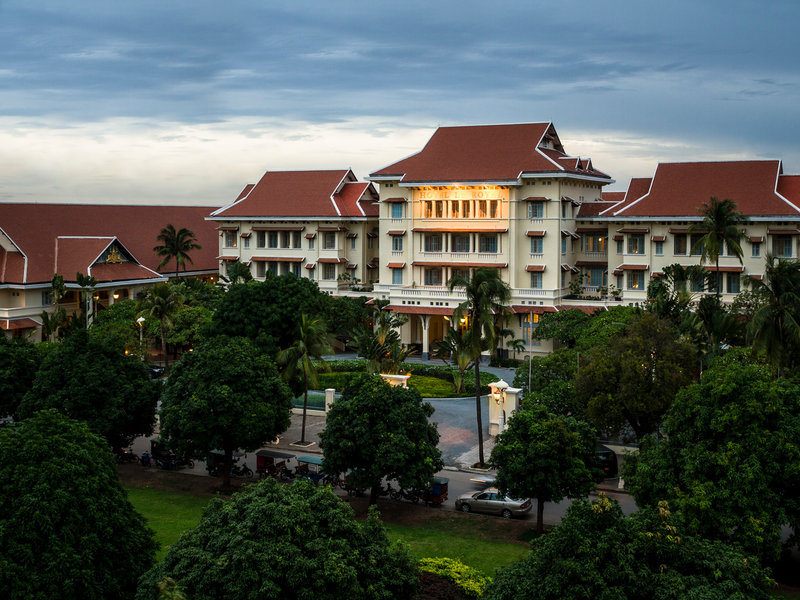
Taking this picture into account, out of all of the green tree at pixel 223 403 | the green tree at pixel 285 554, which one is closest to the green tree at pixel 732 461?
the green tree at pixel 285 554

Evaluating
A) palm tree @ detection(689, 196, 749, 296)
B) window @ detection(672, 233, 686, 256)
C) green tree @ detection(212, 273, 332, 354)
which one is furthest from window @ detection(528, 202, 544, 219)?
green tree @ detection(212, 273, 332, 354)

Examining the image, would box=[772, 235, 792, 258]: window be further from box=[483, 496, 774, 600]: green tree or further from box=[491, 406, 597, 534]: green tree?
box=[483, 496, 774, 600]: green tree

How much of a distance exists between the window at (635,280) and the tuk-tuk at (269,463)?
31.3m

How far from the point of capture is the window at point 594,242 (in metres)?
61.3

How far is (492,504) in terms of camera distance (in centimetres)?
2984

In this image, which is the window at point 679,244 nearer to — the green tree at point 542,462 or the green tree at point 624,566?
the green tree at point 542,462

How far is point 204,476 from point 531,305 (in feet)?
93.6

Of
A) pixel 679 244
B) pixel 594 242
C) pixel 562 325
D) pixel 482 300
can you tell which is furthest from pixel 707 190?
pixel 482 300

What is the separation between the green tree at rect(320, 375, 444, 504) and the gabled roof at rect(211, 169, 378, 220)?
37437 mm

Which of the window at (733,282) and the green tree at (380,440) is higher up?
the window at (733,282)

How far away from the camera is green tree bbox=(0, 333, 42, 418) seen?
36.1 meters

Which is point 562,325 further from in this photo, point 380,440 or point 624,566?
point 624,566

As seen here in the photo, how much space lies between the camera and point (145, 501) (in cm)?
3123

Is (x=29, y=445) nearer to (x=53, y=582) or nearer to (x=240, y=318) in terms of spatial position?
(x=53, y=582)
